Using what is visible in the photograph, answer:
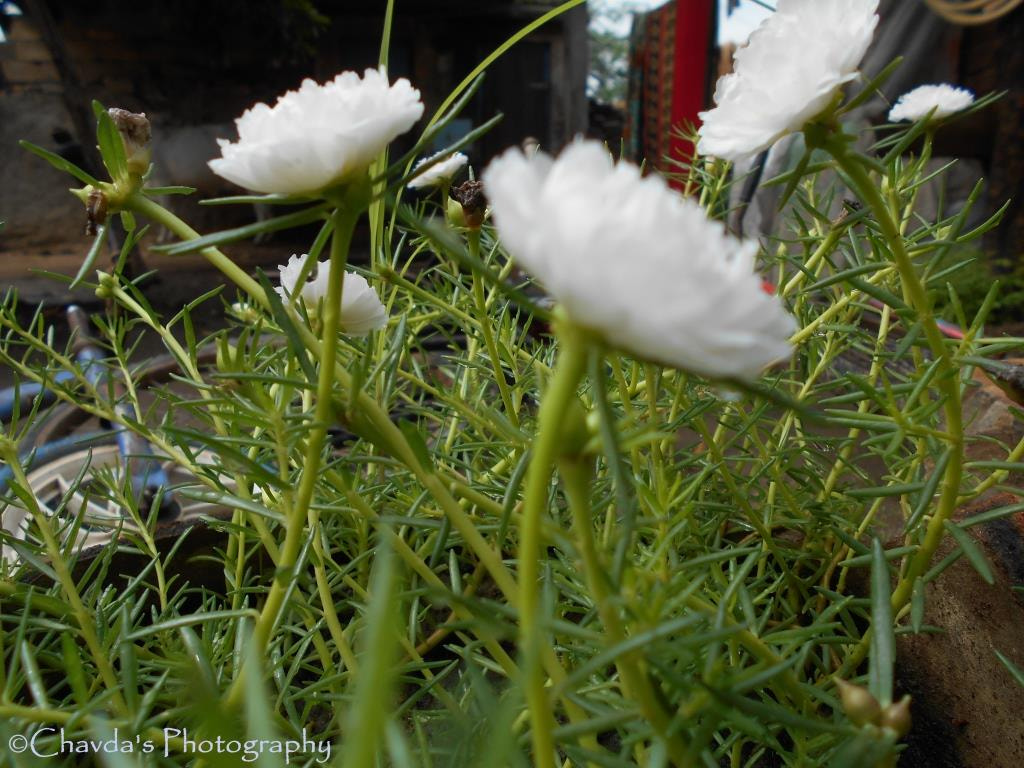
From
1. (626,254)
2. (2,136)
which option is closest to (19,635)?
(626,254)

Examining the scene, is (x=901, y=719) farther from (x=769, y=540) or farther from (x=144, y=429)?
(x=144, y=429)

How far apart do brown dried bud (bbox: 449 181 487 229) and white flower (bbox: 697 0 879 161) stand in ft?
0.55

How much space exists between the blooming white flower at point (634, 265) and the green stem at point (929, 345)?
0.42ft

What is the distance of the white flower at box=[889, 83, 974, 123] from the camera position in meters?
0.52

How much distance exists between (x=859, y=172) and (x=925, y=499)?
0.16 metres

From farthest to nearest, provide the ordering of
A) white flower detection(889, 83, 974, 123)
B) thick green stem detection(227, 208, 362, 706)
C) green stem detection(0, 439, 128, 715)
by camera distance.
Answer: white flower detection(889, 83, 974, 123) → green stem detection(0, 439, 128, 715) → thick green stem detection(227, 208, 362, 706)

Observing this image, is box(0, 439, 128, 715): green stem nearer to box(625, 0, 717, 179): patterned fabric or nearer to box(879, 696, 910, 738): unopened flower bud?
box(879, 696, 910, 738): unopened flower bud

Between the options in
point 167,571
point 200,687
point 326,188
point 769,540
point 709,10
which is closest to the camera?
point 200,687

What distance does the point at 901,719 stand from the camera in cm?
21

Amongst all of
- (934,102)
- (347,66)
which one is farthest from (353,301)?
(347,66)

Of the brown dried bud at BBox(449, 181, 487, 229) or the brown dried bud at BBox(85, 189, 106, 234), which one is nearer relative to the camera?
the brown dried bud at BBox(85, 189, 106, 234)

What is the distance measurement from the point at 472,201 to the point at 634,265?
0.30m

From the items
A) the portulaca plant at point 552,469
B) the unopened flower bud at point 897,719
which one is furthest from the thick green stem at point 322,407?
the unopened flower bud at point 897,719

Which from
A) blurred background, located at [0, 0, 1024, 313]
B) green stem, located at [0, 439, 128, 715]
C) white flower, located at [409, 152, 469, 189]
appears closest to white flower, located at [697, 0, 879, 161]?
white flower, located at [409, 152, 469, 189]
